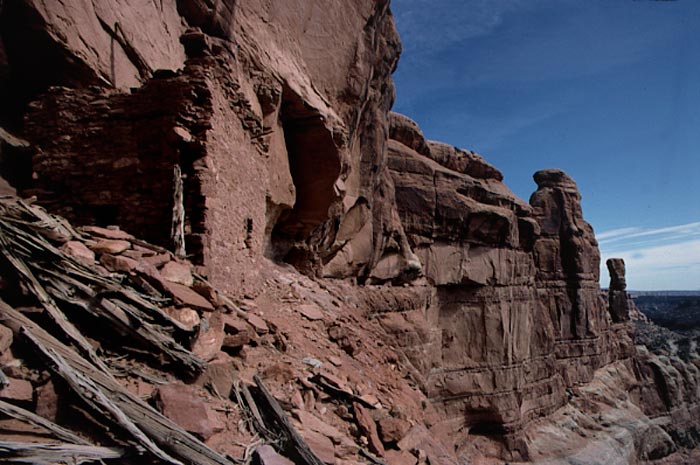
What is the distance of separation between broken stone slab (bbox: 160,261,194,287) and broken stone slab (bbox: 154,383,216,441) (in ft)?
4.40

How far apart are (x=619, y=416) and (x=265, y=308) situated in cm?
3264

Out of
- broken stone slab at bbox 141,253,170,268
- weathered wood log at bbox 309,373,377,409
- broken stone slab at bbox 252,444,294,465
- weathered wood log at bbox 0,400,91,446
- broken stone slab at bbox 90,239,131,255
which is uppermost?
broken stone slab at bbox 90,239,131,255

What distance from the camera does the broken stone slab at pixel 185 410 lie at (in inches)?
111

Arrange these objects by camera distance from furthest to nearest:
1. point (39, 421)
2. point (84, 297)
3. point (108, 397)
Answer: point (84, 297) < point (108, 397) < point (39, 421)

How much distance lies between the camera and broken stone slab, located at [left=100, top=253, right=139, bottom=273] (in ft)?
12.0

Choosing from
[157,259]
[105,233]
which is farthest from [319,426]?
[105,233]

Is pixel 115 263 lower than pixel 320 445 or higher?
higher

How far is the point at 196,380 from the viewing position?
3.43m

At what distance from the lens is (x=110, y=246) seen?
3957 millimetres

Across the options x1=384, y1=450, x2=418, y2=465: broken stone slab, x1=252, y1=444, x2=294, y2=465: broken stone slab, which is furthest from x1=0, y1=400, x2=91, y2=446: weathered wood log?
x1=384, y1=450, x2=418, y2=465: broken stone slab

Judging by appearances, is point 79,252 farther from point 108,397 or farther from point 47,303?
point 108,397

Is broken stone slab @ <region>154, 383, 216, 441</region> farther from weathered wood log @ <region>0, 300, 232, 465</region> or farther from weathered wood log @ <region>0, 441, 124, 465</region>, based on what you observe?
weathered wood log @ <region>0, 441, 124, 465</region>

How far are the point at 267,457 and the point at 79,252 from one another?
224 centimetres

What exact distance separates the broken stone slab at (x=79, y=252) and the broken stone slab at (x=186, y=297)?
0.60 metres
